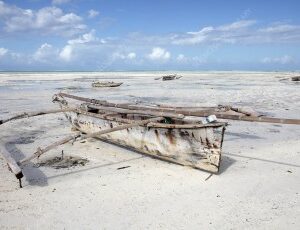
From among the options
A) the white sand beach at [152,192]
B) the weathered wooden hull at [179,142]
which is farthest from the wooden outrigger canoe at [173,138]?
the white sand beach at [152,192]

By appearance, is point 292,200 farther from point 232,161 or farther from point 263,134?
point 263,134

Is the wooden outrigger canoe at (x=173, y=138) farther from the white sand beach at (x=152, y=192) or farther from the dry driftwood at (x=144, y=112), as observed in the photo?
the white sand beach at (x=152, y=192)

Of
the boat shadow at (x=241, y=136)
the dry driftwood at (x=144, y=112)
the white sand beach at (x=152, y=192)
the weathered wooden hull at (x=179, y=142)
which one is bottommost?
the boat shadow at (x=241, y=136)

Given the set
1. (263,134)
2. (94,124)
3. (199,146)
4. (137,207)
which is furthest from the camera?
(263,134)

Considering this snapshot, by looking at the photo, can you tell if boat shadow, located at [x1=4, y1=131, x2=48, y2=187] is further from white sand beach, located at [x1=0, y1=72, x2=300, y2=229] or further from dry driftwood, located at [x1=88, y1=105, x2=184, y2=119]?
dry driftwood, located at [x1=88, y1=105, x2=184, y2=119]

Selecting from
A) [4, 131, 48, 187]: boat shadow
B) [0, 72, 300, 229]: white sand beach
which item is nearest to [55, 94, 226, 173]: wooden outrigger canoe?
[0, 72, 300, 229]: white sand beach

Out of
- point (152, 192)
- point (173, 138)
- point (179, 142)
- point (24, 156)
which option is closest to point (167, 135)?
Result: point (173, 138)

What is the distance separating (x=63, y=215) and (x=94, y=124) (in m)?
3.50

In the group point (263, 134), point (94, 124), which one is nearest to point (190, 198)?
point (94, 124)

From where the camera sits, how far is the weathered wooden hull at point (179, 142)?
5336 mm

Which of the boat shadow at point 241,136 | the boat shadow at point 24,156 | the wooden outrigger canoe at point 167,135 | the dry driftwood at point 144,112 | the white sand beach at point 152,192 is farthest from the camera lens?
the boat shadow at point 241,136

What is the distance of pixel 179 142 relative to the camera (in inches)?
228

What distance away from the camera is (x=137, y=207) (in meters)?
4.53

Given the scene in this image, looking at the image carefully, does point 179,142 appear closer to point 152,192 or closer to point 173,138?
point 173,138
